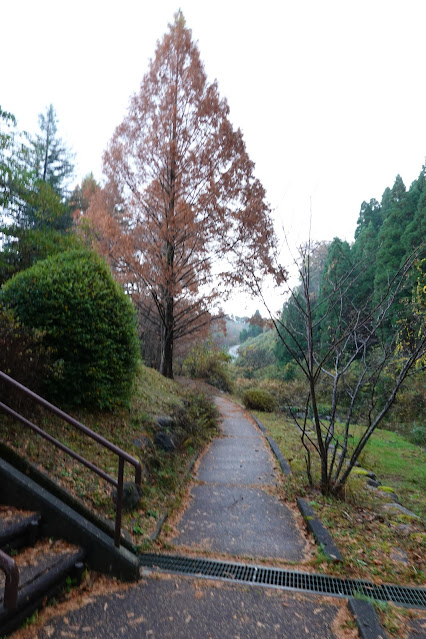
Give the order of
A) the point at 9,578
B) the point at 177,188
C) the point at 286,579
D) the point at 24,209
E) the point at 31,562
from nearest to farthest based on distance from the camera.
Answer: the point at 9,578
the point at 31,562
the point at 286,579
the point at 24,209
the point at 177,188

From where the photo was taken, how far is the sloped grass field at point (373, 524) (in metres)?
3.18

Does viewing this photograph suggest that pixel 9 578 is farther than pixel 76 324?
No

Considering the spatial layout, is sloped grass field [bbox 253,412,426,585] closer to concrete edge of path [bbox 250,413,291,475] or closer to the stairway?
concrete edge of path [bbox 250,413,291,475]

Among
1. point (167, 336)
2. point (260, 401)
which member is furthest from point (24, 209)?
point (260, 401)

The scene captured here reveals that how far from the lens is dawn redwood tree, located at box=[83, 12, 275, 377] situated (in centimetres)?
1016

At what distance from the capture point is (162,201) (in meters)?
10.5

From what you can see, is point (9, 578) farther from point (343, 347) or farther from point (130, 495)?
point (343, 347)

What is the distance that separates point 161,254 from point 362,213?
2406 centimetres

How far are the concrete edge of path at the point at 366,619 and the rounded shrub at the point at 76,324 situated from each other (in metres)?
3.54

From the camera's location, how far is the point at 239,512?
4469 mm

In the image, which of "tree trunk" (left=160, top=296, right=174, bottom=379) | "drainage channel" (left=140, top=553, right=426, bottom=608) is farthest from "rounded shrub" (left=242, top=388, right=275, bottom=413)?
"drainage channel" (left=140, top=553, right=426, bottom=608)

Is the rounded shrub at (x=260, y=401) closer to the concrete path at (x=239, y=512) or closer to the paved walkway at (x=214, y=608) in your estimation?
the concrete path at (x=239, y=512)

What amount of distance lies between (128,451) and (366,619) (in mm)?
3154

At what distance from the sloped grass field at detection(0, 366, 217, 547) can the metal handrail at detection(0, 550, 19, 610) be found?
4.45 feet
